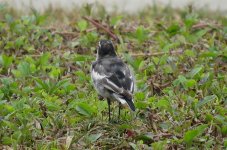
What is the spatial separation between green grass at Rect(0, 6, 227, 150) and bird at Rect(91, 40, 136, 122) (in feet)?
0.75

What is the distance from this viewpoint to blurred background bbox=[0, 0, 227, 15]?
13820 millimetres

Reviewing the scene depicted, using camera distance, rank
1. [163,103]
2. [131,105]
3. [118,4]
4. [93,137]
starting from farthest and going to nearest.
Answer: [118,4]
[163,103]
[131,105]
[93,137]

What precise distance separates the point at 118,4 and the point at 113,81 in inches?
255

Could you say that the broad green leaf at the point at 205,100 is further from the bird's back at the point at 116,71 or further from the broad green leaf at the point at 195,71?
the broad green leaf at the point at 195,71

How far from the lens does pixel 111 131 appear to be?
750cm

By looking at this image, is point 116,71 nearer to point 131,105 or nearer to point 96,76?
point 96,76

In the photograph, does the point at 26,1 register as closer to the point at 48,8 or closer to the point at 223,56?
the point at 48,8

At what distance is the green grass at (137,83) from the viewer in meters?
7.35

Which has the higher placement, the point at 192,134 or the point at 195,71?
the point at 195,71

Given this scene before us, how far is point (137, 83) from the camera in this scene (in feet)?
29.0

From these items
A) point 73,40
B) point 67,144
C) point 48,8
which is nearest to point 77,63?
point 73,40

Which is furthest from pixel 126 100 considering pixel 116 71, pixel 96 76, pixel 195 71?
pixel 195 71

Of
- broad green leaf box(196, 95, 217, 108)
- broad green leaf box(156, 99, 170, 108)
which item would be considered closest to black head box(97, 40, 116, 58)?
broad green leaf box(156, 99, 170, 108)

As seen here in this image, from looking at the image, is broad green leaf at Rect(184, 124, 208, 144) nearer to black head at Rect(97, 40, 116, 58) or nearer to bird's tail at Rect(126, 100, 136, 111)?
bird's tail at Rect(126, 100, 136, 111)
